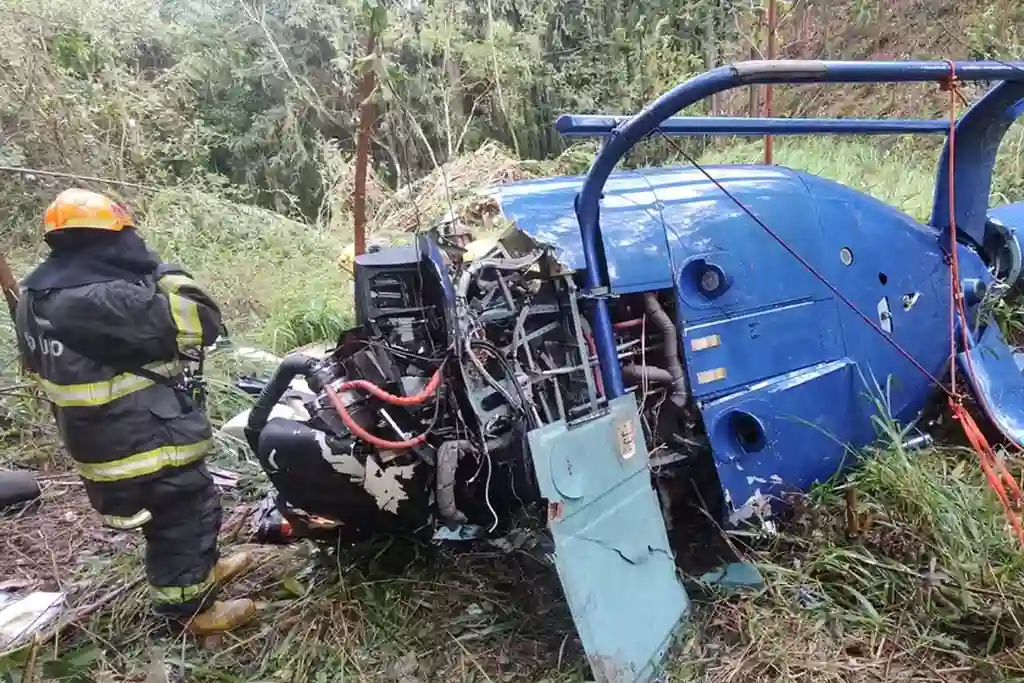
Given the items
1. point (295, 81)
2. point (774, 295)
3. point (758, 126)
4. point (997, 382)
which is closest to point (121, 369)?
point (774, 295)

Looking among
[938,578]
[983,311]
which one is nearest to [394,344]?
Answer: [938,578]

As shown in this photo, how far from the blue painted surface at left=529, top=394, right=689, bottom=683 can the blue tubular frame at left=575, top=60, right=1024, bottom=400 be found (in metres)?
0.23

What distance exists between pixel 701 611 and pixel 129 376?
7.01 feet

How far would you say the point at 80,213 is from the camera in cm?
260

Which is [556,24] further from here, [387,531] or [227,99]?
[387,531]

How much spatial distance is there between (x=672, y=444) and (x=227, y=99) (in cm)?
899

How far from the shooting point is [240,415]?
450 cm

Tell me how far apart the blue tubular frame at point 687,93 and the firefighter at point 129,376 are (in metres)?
1.36

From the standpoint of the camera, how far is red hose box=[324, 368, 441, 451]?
8.27ft

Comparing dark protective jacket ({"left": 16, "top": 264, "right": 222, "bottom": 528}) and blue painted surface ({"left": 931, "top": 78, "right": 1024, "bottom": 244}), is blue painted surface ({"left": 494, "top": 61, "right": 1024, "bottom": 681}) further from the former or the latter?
dark protective jacket ({"left": 16, "top": 264, "right": 222, "bottom": 528})

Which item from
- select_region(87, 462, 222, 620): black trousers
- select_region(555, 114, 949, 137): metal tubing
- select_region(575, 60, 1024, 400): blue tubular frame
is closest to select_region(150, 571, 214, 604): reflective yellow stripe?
select_region(87, 462, 222, 620): black trousers

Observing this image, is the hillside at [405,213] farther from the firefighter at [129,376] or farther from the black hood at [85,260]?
the black hood at [85,260]

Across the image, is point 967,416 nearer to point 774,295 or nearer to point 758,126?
point 774,295

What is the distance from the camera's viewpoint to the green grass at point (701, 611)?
8.42ft
